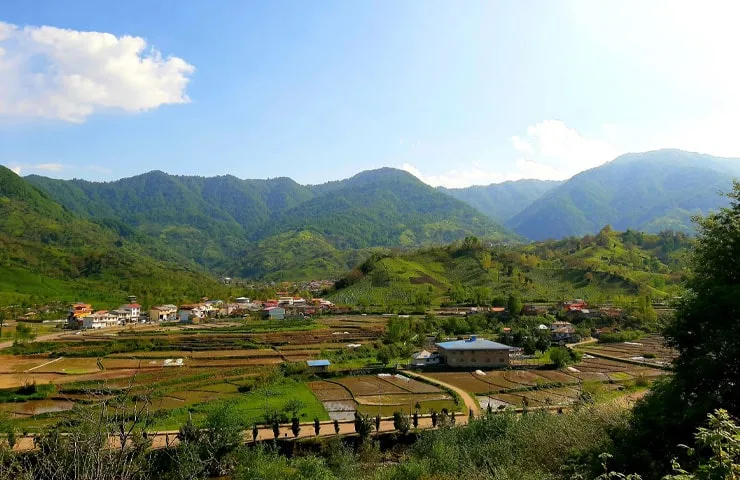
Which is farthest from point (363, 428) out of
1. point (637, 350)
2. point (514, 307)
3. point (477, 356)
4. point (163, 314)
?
A: point (163, 314)

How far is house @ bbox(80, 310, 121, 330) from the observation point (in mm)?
77000

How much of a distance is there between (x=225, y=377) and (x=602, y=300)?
75041 mm

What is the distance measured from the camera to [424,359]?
47156 millimetres

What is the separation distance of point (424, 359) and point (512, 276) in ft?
238

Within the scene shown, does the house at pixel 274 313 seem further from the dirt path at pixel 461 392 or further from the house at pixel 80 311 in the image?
the dirt path at pixel 461 392

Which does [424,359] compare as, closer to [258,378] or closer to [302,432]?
[258,378]

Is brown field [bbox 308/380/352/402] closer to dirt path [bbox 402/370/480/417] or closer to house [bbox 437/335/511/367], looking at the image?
dirt path [bbox 402/370/480/417]

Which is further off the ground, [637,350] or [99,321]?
[99,321]

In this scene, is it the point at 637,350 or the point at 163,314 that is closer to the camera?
the point at 637,350

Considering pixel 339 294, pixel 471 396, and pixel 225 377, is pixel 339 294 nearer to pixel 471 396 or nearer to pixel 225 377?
pixel 225 377

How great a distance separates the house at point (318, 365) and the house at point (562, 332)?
32.3m

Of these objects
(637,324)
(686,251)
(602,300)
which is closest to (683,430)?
(686,251)

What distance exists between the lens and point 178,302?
107m

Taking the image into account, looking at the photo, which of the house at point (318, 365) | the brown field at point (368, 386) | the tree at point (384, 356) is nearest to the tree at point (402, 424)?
the brown field at point (368, 386)
